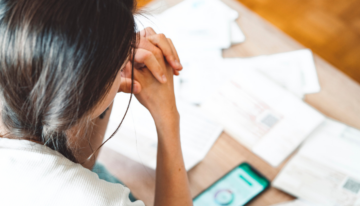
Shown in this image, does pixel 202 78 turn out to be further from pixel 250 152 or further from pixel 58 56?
pixel 58 56

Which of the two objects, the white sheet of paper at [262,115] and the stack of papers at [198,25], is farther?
the stack of papers at [198,25]

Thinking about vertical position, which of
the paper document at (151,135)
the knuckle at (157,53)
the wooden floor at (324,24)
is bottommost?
the wooden floor at (324,24)

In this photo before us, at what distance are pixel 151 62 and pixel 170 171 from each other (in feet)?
0.78

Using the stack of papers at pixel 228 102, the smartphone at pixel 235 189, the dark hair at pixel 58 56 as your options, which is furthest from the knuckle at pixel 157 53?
the smartphone at pixel 235 189

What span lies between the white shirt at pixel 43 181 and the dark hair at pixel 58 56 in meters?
0.04

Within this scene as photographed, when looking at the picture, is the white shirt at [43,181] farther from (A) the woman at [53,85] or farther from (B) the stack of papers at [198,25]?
(B) the stack of papers at [198,25]

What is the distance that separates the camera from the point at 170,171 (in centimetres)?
60

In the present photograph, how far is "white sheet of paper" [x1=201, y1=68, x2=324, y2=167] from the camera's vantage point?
2.31 ft

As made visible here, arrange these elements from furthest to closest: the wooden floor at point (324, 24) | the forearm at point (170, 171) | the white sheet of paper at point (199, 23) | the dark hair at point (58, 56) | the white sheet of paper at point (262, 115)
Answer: the wooden floor at point (324, 24) → the white sheet of paper at point (199, 23) → the white sheet of paper at point (262, 115) → the forearm at point (170, 171) → the dark hair at point (58, 56)

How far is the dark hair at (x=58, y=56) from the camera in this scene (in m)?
0.32

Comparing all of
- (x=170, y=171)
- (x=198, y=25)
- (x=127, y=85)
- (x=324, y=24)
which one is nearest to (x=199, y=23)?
(x=198, y=25)

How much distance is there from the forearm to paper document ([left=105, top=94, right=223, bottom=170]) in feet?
0.26

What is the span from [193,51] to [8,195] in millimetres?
645

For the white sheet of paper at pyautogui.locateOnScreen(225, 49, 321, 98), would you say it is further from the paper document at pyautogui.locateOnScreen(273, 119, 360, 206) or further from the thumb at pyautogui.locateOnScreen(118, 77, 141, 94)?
the thumb at pyautogui.locateOnScreen(118, 77, 141, 94)
